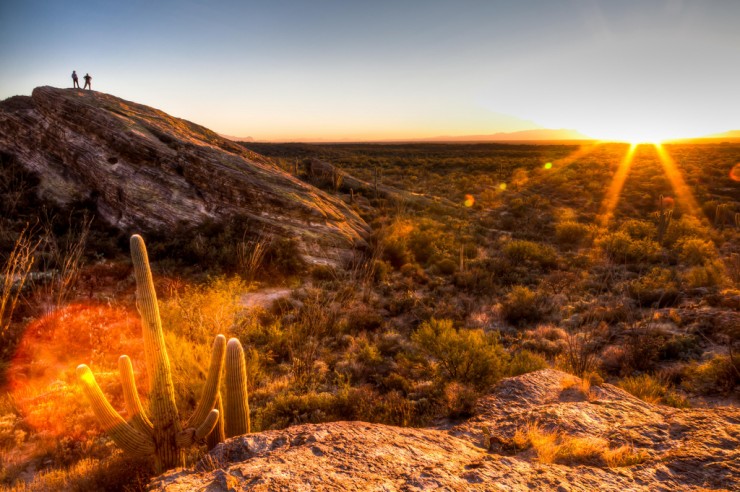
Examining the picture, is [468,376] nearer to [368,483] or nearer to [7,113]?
[368,483]

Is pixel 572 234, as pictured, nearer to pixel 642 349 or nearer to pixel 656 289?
pixel 656 289

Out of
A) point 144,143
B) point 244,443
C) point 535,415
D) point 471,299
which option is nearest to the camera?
point 244,443

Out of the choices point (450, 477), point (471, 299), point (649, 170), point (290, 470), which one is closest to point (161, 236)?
point (471, 299)

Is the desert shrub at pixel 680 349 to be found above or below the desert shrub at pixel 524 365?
below

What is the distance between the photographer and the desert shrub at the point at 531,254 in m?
12.1

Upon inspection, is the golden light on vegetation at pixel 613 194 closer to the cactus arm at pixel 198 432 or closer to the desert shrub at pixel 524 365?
the desert shrub at pixel 524 365

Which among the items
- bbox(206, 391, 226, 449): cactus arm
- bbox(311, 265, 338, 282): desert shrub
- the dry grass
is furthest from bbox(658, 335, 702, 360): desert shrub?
bbox(311, 265, 338, 282): desert shrub

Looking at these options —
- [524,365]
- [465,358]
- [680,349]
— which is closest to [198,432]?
[465,358]

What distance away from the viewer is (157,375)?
138 inches

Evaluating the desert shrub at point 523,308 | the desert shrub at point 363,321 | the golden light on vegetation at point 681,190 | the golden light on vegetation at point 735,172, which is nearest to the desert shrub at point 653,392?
the desert shrub at point 523,308

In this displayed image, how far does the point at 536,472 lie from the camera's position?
288 centimetres

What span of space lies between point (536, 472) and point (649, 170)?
3675 centimetres

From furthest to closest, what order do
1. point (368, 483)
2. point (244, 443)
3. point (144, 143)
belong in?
point (144, 143) < point (244, 443) < point (368, 483)

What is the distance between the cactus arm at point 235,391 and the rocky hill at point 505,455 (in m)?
0.63
